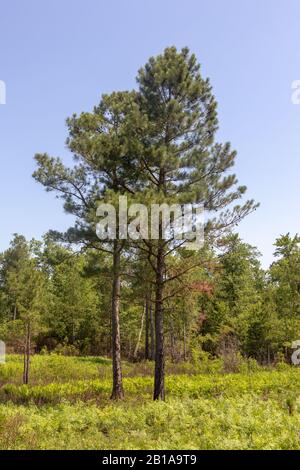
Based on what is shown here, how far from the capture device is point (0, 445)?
778cm

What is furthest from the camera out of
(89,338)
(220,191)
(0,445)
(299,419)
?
(89,338)

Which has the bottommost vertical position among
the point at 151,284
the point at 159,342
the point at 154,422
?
the point at 154,422

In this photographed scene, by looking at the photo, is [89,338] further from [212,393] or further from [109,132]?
[109,132]

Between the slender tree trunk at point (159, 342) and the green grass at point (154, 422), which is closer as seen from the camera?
the green grass at point (154, 422)

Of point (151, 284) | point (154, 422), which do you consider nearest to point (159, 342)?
point (151, 284)

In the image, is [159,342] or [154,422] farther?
A: [159,342]

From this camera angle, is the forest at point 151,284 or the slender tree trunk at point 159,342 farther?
the slender tree trunk at point 159,342

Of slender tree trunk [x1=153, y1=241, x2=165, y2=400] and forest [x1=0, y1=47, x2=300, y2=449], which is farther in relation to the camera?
slender tree trunk [x1=153, y1=241, x2=165, y2=400]

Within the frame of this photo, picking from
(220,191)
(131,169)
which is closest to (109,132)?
(131,169)

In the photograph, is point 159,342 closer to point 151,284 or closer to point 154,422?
point 151,284

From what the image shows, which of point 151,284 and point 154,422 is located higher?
point 151,284

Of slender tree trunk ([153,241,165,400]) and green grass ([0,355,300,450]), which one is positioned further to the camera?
slender tree trunk ([153,241,165,400])

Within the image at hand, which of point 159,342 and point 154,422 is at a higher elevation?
point 159,342
